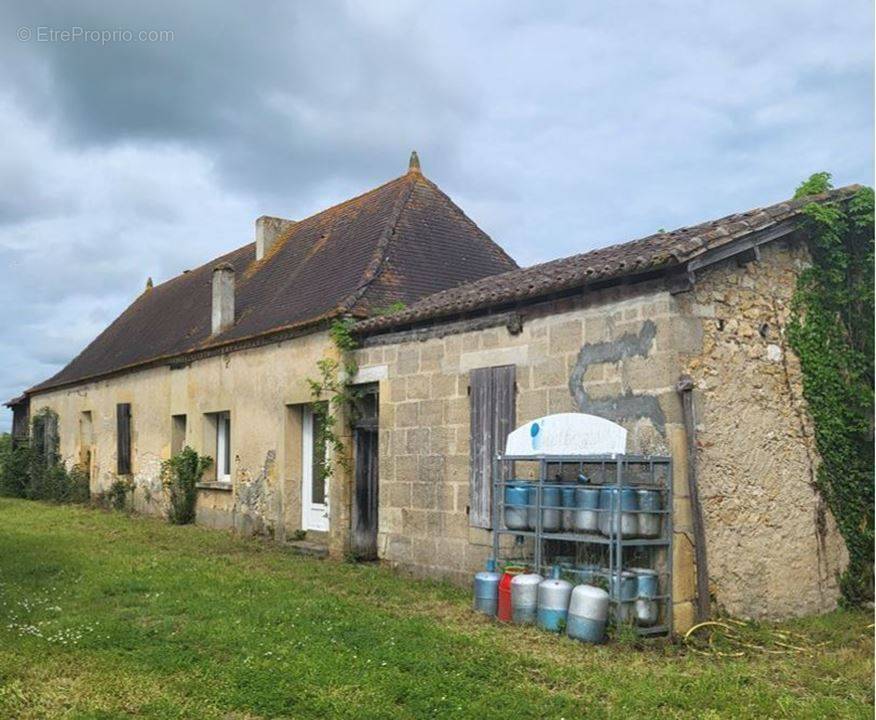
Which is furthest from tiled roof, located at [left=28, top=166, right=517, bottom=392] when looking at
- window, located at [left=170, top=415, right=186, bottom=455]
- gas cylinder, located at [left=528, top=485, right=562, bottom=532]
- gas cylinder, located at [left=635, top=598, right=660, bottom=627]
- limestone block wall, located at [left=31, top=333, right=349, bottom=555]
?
gas cylinder, located at [left=635, top=598, right=660, bottom=627]

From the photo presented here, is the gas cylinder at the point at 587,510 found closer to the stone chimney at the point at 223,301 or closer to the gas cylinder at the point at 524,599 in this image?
the gas cylinder at the point at 524,599

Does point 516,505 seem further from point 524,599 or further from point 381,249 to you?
point 381,249

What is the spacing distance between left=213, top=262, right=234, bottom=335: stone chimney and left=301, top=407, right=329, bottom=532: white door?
330cm

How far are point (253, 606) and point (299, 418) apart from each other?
17.1ft

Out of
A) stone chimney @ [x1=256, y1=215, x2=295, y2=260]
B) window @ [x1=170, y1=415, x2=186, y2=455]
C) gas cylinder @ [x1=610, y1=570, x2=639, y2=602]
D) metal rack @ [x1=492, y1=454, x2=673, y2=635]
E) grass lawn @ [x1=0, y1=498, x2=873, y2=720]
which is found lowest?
grass lawn @ [x1=0, y1=498, x2=873, y2=720]

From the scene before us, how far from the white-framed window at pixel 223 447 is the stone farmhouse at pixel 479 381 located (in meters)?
0.03

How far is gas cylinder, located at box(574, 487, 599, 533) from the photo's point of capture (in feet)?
23.3

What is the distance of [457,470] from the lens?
9.40 meters

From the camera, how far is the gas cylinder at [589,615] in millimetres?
6660

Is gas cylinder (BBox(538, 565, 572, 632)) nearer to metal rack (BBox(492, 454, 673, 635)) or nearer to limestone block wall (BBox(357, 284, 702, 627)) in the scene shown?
metal rack (BBox(492, 454, 673, 635))

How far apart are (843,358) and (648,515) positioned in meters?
3.03

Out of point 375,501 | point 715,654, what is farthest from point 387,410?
point 715,654

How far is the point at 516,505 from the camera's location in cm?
776

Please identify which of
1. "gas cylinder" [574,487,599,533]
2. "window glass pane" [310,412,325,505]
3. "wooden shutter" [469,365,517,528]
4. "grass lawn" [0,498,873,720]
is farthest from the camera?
"window glass pane" [310,412,325,505]
